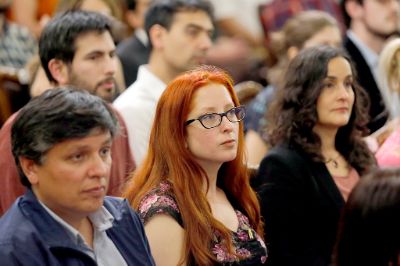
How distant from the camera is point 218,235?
3.26 m

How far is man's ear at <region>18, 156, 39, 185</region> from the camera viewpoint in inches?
110

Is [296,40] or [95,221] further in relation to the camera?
[296,40]

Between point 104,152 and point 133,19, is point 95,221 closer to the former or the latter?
point 104,152

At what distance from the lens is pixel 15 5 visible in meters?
6.23

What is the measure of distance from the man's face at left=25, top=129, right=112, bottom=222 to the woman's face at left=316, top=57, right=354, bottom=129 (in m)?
1.42

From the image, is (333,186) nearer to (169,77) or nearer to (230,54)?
(169,77)

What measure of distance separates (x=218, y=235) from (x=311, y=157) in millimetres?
807

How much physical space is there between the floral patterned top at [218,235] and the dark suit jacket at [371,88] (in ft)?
5.92

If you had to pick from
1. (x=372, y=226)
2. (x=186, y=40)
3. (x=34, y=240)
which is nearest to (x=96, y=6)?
(x=186, y=40)

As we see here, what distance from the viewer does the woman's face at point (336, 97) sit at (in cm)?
402

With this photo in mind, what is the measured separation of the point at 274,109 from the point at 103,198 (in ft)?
4.67

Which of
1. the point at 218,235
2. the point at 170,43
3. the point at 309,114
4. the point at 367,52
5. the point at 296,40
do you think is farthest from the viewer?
the point at 367,52

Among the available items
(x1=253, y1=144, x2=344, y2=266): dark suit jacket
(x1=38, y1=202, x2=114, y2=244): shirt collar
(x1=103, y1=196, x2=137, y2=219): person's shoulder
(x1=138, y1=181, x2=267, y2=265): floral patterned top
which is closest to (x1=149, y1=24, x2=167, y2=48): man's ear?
(x1=253, y1=144, x2=344, y2=266): dark suit jacket

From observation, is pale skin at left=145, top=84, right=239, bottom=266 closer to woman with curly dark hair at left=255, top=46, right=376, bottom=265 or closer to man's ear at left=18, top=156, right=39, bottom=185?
woman with curly dark hair at left=255, top=46, right=376, bottom=265
